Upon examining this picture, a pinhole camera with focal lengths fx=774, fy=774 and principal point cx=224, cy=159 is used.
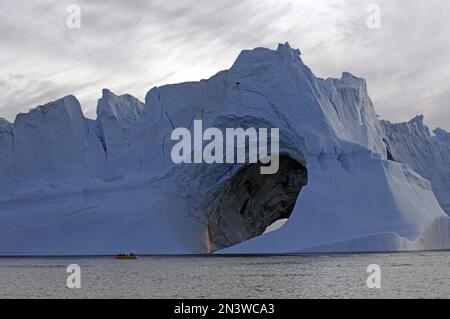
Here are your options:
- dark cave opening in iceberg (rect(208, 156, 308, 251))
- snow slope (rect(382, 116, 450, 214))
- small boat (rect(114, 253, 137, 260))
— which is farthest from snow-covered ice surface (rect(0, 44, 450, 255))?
snow slope (rect(382, 116, 450, 214))

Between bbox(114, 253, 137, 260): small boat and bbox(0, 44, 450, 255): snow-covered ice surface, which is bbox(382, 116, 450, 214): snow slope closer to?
bbox(0, 44, 450, 255): snow-covered ice surface

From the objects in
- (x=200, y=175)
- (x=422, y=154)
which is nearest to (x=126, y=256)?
(x=200, y=175)

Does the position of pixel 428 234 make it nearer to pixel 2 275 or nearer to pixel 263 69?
pixel 263 69

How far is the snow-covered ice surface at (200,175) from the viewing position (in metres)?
28.2

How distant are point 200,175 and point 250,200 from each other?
5997 millimetres

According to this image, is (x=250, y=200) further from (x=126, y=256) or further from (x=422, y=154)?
(x=422, y=154)

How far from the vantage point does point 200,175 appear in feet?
104

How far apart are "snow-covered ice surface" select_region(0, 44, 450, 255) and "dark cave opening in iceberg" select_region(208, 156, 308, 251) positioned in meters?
0.38

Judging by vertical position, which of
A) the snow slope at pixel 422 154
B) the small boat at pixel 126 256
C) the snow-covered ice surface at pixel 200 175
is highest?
the snow slope at pixel 422 154

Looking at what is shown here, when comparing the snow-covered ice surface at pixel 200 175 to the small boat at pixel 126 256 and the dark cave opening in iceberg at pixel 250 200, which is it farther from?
the dark cave opening in iceberg at pixel 250 200

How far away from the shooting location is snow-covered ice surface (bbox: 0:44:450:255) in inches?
1112

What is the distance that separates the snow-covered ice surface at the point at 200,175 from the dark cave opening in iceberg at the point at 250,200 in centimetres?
38

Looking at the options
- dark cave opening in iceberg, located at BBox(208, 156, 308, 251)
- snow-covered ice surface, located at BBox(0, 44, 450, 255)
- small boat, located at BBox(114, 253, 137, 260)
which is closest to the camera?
snow-covered ice surface, located at BBox(0, 44, 450, 255)

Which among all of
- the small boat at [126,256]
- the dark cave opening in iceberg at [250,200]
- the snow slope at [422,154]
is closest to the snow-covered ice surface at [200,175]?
the small boat at [126,256]
